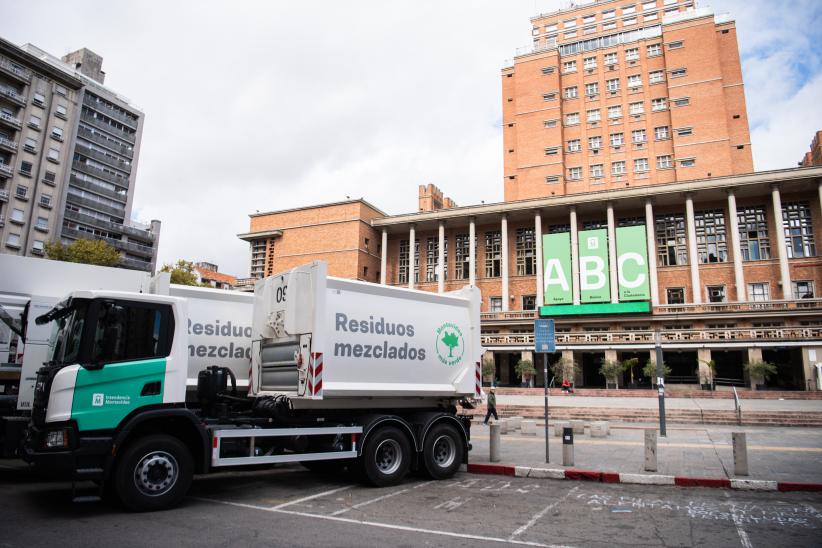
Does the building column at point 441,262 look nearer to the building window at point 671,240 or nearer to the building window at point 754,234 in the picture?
the building window at point 671,240

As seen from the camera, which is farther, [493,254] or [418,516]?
[493,254]

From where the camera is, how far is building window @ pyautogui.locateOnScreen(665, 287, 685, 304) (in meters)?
41.8

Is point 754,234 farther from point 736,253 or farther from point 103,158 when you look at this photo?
point 103,158

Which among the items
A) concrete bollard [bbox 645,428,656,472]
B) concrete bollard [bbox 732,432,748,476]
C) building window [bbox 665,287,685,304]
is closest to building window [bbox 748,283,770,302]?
building window [bbox 665,287,685,304]

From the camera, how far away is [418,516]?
6.82 meters

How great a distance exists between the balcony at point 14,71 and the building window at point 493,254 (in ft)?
150

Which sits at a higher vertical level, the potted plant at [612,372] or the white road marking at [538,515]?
the potted plant at [612,372]

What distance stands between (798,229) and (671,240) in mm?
8742

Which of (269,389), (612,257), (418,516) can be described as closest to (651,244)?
(612,257)

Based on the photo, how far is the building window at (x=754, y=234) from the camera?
40.6 metres

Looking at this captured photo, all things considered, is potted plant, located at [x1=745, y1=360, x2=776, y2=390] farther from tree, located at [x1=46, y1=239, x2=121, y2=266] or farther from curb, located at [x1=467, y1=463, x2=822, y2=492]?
tree, located at [x1=46, y1=239, x2=121, y2=266]

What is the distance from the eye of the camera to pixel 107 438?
6.45 meters

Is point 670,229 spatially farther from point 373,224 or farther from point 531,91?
point 373,224

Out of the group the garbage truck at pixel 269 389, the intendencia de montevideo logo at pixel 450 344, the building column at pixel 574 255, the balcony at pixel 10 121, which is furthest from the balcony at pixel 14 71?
the intendencia de montevideo logo at pixel 450 344
